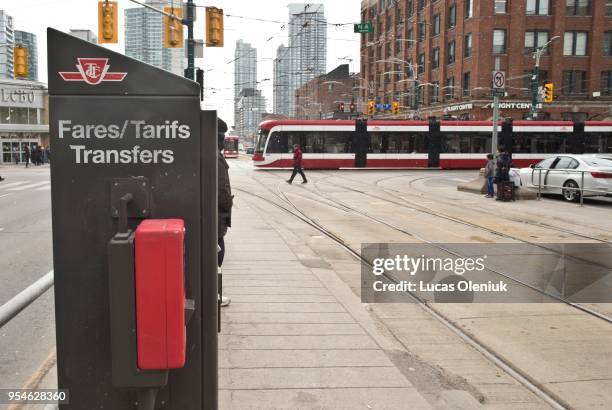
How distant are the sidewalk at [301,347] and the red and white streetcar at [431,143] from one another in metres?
29.0

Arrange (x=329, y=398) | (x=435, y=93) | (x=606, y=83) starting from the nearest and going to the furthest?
1. (x=329, y=398)
2. (x=606, y=83)
3. (x=435, y=93)

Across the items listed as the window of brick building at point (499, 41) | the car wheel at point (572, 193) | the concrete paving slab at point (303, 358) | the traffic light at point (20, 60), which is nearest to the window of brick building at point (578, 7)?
the window of brick building at point (499, 41)

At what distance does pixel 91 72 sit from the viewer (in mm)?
2109

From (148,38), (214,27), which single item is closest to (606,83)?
(148,38)

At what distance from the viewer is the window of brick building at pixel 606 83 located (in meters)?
51.5

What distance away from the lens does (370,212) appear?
1544cm

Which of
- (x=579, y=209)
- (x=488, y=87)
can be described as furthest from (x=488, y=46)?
(x=579, y=209)

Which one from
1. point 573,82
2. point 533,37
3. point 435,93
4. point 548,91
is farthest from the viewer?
point 435,93

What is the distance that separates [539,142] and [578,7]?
784 inches

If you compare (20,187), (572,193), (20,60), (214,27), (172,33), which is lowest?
(20,187)

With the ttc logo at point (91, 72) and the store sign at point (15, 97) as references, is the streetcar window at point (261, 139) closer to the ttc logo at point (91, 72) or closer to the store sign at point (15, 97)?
the store sign at point (15, 97)

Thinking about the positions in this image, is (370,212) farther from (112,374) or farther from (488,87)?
(488,87)

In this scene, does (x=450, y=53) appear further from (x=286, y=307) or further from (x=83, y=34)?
(x=83, y=34)

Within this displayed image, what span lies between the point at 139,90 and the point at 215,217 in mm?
543
